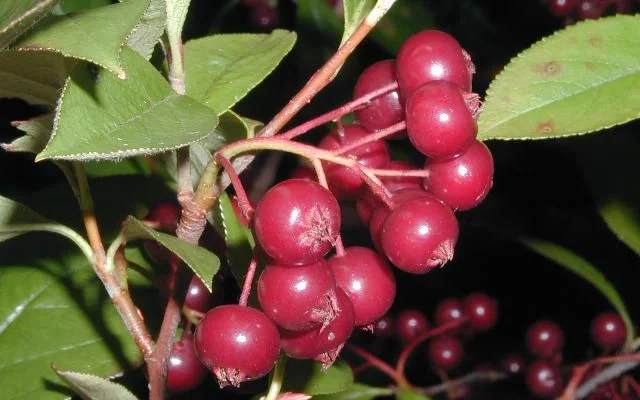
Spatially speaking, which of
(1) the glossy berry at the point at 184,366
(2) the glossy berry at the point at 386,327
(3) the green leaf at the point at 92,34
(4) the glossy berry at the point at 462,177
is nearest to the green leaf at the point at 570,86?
(4) the glossy berry at the point at 462,177

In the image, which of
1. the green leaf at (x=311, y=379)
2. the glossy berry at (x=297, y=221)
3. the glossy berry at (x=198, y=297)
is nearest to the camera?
the glossy berry at (x=297, y=221)

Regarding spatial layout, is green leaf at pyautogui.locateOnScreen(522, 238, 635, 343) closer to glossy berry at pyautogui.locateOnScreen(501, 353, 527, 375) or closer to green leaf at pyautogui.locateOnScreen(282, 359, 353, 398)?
glossy berry at pyautogui.locateOnScreen(501, 353, 527, 375)

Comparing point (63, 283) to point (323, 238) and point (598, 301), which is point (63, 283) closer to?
point (323, 238)

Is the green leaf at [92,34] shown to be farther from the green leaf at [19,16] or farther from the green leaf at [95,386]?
the green leaf at [95,386]

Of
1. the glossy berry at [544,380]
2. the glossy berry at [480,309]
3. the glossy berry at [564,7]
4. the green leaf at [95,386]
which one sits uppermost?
the green leaf at [95,386]

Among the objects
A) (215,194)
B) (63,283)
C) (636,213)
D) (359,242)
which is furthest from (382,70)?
(359,242)

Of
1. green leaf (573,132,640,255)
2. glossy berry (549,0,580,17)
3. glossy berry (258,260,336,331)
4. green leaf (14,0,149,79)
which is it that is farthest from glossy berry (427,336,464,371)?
green leaf (14,0,149,79)
